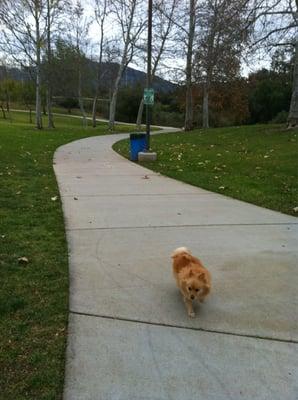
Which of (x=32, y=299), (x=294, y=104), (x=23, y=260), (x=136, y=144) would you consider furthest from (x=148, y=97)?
(x=32, y=299)

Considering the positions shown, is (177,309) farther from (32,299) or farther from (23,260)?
(23,260)

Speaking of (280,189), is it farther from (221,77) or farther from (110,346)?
(221,77)

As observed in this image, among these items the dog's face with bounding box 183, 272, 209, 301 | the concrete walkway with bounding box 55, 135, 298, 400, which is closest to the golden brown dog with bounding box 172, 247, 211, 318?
the dog's face with bounding box 183, 272, 209, 301

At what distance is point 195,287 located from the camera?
11.3 feet

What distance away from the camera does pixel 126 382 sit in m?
2.64

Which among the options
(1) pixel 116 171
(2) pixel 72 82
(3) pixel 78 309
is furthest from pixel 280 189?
(2) pixel 72 82

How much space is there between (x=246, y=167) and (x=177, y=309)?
833cm

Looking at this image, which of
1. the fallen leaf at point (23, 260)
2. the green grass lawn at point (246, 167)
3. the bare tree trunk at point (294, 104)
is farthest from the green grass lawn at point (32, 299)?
the bare tree trunk at point (294, 104)

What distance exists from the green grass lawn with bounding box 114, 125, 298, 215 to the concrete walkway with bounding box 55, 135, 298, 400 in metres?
1.41

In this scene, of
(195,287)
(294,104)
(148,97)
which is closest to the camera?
(195,287)

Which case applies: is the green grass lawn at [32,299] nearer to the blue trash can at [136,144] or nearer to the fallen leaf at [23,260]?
the fallen leaf at [23,260]

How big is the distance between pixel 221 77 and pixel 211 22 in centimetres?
1434

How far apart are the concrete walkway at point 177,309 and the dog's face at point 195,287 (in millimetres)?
149

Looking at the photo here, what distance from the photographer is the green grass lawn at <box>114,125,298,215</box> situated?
814 cm
